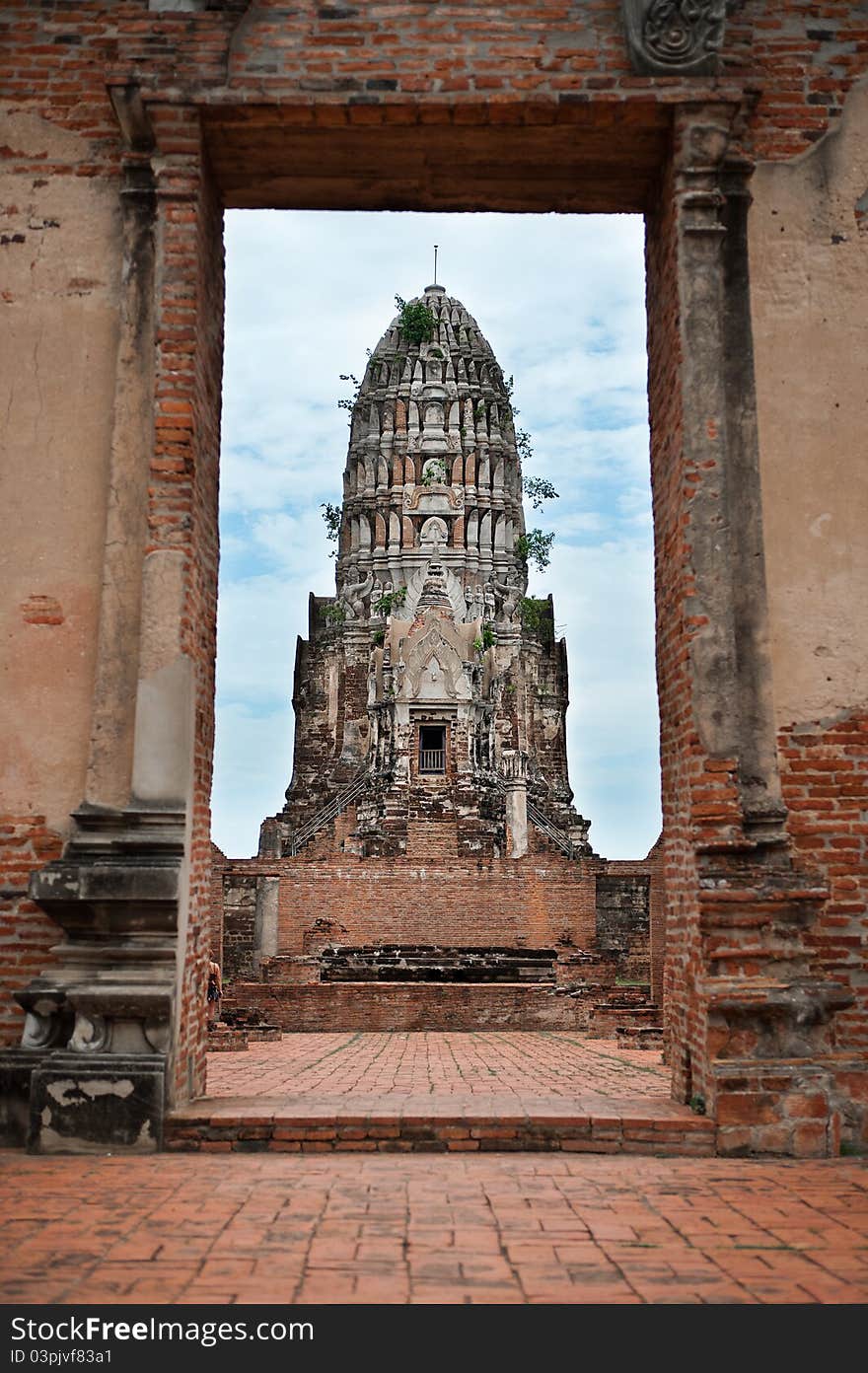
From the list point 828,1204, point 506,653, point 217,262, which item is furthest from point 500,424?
point 828,1204

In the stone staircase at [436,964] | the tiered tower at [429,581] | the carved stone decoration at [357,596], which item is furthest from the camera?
the carved stone decoration at [357,596]

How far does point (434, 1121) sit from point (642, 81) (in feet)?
16.9

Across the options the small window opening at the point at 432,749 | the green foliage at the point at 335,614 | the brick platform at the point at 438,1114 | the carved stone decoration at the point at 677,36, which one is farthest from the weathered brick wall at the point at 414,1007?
the green foliage at the point at 335,614

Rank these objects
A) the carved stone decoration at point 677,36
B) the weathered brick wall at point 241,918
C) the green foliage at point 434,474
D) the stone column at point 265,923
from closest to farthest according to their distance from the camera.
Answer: the carved stone decoration at point 677,36 → the stone column at point 265,923 → the weathered brick wall at point 241,918 → the green foliage at point 434,474

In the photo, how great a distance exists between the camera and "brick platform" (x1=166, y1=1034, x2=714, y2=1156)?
5.71 metres

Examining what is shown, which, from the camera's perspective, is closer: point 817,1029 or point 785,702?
point 817,1029

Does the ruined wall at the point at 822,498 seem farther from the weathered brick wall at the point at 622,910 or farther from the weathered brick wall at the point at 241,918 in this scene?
the weathered brick wall at the point at 241,918

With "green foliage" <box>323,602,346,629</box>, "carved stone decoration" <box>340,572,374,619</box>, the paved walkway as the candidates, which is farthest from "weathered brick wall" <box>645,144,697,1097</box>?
"carved stone decoration" <box>340,572,374,619</box>

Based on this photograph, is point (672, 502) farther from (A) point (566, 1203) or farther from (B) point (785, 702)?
(A) point (566, 1203)

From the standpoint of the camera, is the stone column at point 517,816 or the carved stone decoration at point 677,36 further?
the stone column at point 517,816

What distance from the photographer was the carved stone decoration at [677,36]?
21.2 feet

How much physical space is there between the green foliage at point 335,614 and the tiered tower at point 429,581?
7 cm

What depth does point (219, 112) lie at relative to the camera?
6.59 meters

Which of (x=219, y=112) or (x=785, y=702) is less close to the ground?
(x=219, y=112)
